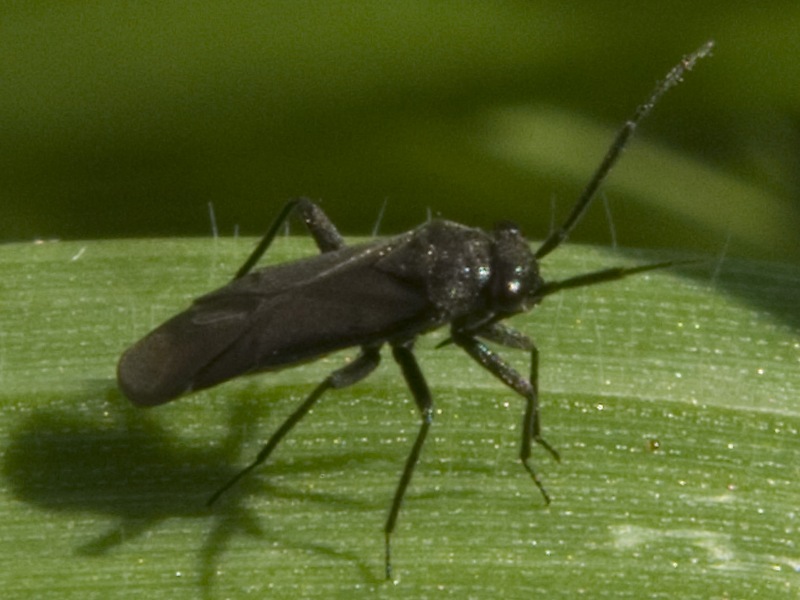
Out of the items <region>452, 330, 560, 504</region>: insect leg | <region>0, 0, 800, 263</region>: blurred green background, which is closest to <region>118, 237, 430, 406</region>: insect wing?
<region>452, 330, 560, 504</region>: insect leg

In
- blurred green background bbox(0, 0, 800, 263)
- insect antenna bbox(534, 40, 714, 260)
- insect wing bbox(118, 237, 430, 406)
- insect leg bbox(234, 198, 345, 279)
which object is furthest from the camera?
blurred green background bbox(0, 0, 800, 263)

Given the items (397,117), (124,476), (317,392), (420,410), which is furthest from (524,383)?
(397,117)

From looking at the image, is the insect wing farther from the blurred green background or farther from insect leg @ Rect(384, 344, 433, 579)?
the blurred green background

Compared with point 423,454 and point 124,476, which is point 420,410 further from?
point 124,476

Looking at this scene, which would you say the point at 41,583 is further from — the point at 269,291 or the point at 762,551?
the point at 762,551

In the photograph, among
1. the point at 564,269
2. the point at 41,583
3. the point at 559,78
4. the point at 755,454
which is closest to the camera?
the point at 41,583

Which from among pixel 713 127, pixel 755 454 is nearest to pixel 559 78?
pixel 713 127
